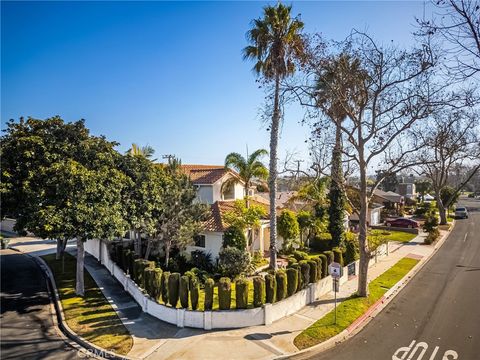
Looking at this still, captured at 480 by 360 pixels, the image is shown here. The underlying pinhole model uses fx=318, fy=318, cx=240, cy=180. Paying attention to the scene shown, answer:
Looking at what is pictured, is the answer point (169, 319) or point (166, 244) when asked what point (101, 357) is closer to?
point (169, 319)

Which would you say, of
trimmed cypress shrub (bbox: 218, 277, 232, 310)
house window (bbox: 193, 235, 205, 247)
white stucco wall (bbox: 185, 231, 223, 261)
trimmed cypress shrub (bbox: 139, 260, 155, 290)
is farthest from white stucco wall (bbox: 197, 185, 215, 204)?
trimmed cypress shrub (bbox: 218, 277, 232, 310)

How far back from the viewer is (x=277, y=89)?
19.6 meters

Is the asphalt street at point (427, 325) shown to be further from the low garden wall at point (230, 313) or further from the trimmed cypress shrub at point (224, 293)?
the trimmed cypress shrub at point (224, 293)

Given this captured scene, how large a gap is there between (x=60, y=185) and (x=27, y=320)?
665 cm

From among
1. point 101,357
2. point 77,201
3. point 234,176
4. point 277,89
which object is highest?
point 277,89

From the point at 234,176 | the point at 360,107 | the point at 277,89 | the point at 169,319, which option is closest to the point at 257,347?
the point at 169,319

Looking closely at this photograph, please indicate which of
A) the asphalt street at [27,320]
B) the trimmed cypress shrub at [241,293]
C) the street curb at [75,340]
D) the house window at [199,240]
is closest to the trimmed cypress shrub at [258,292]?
the trimmed cypress shrub at [241,293]

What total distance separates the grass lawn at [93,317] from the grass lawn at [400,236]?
96.3 ft

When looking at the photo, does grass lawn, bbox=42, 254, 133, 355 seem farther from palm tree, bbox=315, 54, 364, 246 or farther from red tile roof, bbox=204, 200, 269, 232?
palm tree, bbox=315, 54, 364, 246

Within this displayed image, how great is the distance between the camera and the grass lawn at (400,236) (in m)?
34.9

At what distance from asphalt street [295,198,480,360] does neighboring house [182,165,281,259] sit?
1119 centimetres

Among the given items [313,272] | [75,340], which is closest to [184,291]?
[75,340]

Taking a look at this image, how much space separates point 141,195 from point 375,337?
46.4 feet

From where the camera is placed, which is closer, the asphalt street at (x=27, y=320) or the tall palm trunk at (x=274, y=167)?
the asphalt street at (x=27, y=320)
